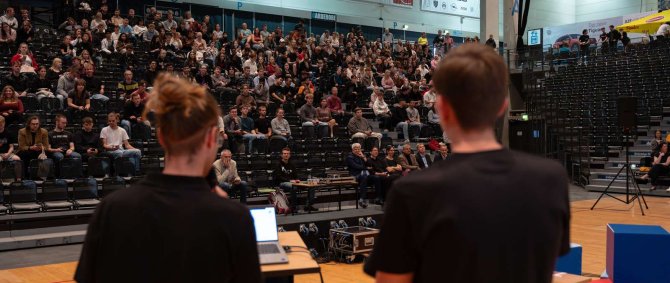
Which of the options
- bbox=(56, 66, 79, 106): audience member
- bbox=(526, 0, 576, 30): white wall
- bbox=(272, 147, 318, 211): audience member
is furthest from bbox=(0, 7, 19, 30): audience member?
bbox=(526, 0, 576, 30): white wall

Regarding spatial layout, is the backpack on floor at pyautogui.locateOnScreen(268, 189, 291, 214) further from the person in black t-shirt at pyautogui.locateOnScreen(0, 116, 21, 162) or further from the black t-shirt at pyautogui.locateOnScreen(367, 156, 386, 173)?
the person in black t-shirt at pyautogui.locateOnScreen(0, 116, 21, 162)

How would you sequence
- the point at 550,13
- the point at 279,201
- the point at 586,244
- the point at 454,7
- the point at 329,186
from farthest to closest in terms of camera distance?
the point at 550,13 < the point at 454,7 < the point at 329,186 < the point at 279,201 < the point at 586,244

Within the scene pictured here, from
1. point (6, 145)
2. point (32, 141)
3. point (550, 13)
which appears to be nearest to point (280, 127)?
point (32, 141)

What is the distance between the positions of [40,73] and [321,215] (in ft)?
22.2

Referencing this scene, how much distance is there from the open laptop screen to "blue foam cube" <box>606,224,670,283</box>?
2.60 m

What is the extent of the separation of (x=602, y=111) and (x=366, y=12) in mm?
13497

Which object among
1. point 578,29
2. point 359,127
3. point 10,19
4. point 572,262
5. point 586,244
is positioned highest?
point 578,29

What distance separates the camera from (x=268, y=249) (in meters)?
4.28

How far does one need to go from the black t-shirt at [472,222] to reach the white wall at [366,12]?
2289cm

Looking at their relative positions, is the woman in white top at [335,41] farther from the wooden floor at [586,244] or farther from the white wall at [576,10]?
the white wall at [576,10]

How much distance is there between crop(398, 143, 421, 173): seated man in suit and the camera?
1309 centimetres

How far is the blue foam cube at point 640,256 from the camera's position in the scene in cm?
495

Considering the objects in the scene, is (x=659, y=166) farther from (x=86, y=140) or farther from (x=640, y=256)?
(x=86, y=140)

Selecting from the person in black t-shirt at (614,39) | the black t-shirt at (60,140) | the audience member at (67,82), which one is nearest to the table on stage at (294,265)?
the black t-shirt at (60,140)
